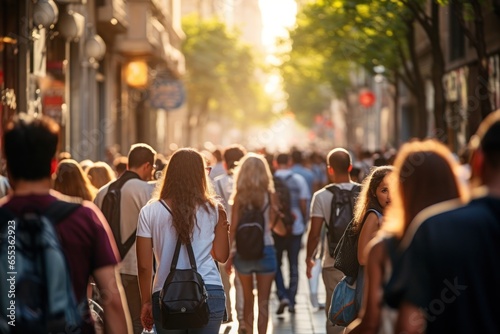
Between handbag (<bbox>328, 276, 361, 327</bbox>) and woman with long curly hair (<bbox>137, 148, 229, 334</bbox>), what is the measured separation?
2.38ft

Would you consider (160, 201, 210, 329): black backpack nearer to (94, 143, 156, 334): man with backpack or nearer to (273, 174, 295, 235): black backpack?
(94, 143, 156, 334): man with backpack

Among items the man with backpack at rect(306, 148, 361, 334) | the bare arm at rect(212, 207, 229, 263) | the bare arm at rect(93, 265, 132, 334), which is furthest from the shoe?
the bare arm at rect(93, 265, 132, 334)

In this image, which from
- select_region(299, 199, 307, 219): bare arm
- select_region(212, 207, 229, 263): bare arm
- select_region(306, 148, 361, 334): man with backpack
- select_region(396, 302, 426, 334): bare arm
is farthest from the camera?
select_region(299, 199, 307, 219): bare arm

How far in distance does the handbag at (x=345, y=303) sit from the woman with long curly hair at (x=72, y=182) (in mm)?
1765

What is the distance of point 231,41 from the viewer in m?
65.4

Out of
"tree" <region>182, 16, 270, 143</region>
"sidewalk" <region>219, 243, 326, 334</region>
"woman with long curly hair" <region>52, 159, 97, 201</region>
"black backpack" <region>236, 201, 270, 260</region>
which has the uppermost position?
"tree" <region>182, 16, 270, 143</region>

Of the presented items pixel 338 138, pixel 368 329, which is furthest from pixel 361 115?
pixel 368 329

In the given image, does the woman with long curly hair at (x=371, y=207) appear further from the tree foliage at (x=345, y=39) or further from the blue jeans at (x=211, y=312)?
the tree foliage at (x=345, y=39)

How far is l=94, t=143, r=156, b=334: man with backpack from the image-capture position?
9875mm

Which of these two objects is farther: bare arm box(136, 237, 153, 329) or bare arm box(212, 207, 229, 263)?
bare arm box(212, 207, 229, 263)

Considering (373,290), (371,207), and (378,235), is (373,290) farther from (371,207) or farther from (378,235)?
(371,207)

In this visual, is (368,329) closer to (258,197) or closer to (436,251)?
(436,251)

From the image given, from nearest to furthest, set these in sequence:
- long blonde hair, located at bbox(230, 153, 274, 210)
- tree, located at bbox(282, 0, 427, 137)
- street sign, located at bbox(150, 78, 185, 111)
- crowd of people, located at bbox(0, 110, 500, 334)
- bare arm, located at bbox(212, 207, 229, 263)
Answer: crowd of people, located at bbox(0, 110, 500, 334) → bare arm, located at bbox(212, 207, 229, 263) → long blonde hair, located at bbox(230, 153, 274, 210) → tree, located at bbox(282, 0, 427, 137) → street sign, located at bbox(150, 78, 185, 111)

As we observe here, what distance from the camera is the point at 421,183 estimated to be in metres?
4.82
